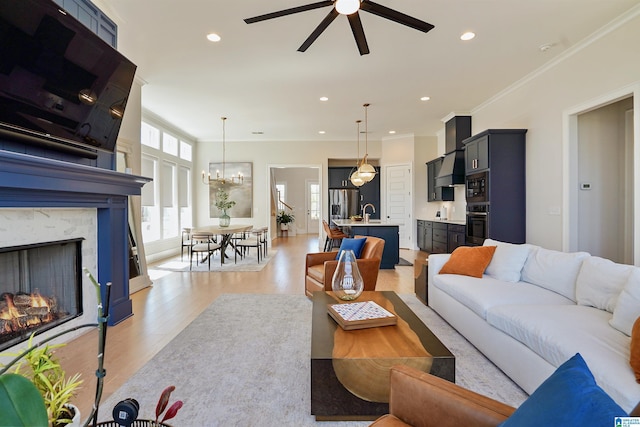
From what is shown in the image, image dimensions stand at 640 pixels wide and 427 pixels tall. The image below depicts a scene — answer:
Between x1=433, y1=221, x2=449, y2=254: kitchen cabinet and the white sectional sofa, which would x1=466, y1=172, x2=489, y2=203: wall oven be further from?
the white sectional sofa

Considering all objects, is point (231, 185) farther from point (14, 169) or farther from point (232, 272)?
point (14, 169)

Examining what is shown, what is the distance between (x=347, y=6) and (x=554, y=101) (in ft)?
12.1

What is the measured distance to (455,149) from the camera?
6504mm

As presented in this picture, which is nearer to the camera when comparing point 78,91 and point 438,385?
point 438,385

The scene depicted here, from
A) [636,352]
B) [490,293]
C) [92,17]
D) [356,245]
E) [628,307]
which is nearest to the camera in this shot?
[636,352]

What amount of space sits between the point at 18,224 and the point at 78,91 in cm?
111

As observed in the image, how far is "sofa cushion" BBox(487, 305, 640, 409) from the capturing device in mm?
1378

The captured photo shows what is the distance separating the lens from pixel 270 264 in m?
6.37

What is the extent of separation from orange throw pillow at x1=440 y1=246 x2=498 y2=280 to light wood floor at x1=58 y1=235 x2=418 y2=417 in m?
1.21

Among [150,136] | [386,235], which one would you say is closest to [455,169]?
[386,235]

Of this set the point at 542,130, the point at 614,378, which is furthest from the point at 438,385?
the point at 542,130

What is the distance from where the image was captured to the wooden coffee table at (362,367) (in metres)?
1.62

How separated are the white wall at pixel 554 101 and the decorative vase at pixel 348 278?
10.6ft

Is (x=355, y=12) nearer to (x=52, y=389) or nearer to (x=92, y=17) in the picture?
(x=92, y=17)
